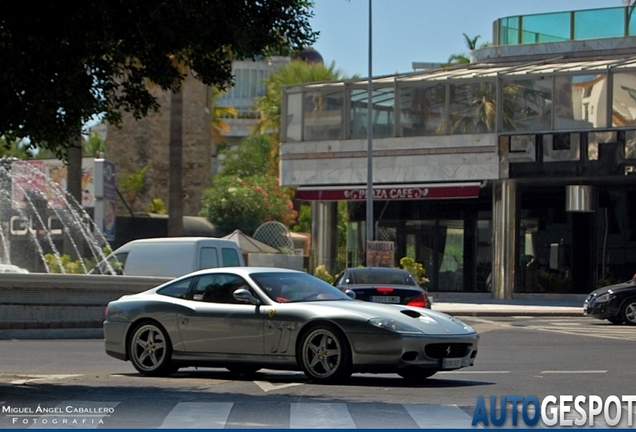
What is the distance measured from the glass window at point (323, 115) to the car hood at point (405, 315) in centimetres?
2908

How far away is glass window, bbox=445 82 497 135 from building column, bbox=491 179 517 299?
211 cm

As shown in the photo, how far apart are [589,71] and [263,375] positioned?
85.3 feet

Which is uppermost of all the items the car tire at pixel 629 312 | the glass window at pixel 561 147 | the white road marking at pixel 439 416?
the glass window at pixel 561 147

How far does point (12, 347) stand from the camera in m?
18.3

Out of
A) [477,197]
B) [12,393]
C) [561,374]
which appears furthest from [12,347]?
[477,197]

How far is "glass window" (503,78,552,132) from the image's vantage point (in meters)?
37.8

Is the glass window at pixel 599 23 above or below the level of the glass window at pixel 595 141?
above

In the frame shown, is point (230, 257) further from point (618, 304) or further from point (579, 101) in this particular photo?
point (579, 101)

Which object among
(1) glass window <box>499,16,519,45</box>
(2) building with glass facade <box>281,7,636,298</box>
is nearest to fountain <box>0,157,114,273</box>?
(2) building with glass facade <box>281,7,636,298</box>

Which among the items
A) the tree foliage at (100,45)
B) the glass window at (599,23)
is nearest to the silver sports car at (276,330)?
the tree foliage at (100,45)

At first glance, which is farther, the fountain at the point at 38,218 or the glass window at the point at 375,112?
the fountain at the point at 38,218

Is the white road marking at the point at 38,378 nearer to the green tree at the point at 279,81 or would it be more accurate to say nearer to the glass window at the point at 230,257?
the glass window at the point at 230,257

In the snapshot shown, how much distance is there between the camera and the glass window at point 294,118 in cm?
4241

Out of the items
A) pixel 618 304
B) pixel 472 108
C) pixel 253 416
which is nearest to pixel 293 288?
pixel 253 416
